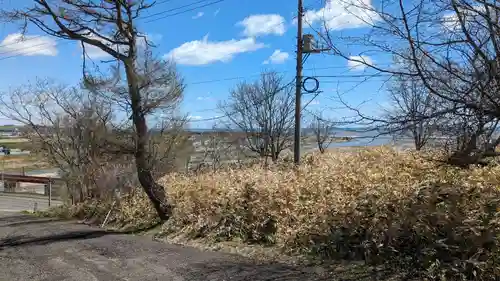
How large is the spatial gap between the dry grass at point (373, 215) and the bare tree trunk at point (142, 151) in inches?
64.6

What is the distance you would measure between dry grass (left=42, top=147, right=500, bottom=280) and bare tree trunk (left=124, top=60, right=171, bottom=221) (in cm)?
164

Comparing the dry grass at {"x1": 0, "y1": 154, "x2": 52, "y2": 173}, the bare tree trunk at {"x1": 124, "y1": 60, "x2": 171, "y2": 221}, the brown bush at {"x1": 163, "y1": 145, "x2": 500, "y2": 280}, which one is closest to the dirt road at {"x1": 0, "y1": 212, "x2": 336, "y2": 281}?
the brown bush at {"x1": 163, "y1": 145, "x2": 500, "y2": 280}

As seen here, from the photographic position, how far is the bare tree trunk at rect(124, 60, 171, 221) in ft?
41.5

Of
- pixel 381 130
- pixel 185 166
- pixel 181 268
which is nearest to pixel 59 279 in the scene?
pixel 181 268

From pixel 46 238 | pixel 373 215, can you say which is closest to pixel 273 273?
pixel 373 215

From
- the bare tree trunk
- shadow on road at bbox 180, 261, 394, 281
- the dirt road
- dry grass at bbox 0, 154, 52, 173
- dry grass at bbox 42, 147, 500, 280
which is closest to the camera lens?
dry grass at bbox 42, 147, 500, 280

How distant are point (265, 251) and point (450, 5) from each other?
487 centimetres

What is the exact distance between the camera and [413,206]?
639 cm

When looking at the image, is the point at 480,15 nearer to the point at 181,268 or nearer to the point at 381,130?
the point at 381,130

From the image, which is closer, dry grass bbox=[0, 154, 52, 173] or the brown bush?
the brown bush

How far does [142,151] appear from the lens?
42.4 ft

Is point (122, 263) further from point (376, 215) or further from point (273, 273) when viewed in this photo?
point (376, 215)

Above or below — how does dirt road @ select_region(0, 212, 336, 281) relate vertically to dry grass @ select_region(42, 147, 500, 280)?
below

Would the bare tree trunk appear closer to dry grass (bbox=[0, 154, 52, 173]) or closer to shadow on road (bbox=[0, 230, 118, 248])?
shadow on road (bbox=[0, 230, 118, 248])
